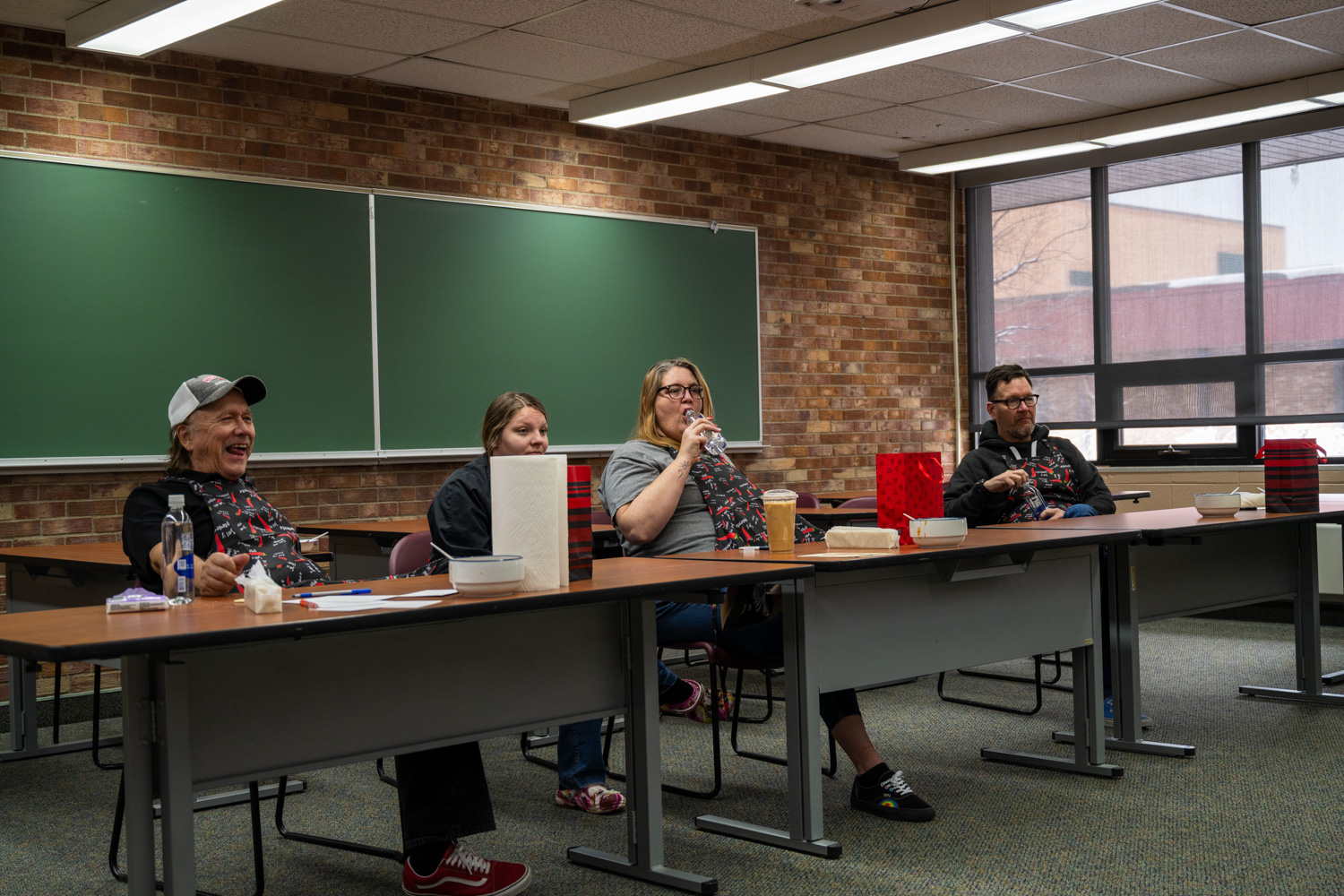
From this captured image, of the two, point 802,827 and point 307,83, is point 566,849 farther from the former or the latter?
point 307,83

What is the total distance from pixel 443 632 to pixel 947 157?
5437 millimetres

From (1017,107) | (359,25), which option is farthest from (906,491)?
(1017,107)

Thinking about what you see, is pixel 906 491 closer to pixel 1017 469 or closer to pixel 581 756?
pixel 581 756

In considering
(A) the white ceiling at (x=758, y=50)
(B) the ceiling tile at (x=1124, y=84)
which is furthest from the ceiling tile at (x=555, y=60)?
(B) the ceiling tile at (x=1124, y=84)

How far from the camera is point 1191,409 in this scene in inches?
276

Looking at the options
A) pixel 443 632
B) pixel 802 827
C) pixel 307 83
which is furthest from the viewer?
pixel 307 83

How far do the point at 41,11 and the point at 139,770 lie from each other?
3.64 m

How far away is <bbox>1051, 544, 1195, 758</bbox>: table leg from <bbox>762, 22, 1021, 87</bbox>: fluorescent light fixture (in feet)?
7.15

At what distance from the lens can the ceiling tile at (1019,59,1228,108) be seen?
19.2 ft

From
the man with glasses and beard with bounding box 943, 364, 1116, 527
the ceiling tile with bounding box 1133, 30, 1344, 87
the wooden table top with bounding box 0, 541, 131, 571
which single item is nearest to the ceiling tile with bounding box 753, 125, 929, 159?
the ceiling tile with bounding box 1133, 30, 1344, 87

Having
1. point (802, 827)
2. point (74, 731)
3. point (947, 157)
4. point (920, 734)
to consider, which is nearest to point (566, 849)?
point (802, 827)

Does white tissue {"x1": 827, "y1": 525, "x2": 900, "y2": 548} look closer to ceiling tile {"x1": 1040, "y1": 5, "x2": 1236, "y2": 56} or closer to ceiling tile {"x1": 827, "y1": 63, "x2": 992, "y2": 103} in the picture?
ceiling tile {"x1": 1040, "y1": 5, "x2": 1236, "y2": 56}

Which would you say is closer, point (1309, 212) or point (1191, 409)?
point (1309, 212)

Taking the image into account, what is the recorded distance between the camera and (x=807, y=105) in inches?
247
